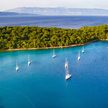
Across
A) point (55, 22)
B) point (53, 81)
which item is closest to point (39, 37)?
point (53, 81)

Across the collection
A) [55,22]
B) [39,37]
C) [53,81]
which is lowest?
[55,22]

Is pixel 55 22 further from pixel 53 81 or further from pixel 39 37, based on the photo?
pixel 53 81

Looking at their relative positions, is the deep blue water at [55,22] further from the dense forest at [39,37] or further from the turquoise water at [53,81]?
the turquoise water at [53,81]

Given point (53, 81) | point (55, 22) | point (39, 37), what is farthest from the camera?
point (55, 22)

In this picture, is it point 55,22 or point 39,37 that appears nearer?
point 39,37

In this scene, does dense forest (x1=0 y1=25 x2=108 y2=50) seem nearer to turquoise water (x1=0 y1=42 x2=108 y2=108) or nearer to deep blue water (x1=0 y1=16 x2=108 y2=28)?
turquoise water (x1=0 y1=42 x2=108 y2=108)

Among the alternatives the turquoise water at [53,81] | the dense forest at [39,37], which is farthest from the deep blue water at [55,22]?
the turquoise water at [53,81]

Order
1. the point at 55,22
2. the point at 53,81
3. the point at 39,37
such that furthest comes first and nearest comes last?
1. the point at 55,22
2. the point at 39,37
3. the point at 53,81
